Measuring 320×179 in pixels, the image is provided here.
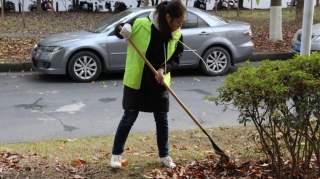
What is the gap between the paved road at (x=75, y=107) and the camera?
25.3 feet

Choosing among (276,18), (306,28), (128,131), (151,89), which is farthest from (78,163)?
(276,18)

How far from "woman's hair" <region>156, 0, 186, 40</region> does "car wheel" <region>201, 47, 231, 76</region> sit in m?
7.35

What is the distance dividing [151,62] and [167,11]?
0.50 m

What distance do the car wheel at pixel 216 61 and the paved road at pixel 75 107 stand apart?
299mm

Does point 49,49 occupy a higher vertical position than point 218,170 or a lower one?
higher

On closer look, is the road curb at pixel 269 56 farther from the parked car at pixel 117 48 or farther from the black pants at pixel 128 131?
the black pants at pixel 128 131

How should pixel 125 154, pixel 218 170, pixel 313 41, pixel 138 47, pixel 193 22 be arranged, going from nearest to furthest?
pixel 138 47, pixel 218 170, pixel 125 154, pixel 193 22, pixel 313 41

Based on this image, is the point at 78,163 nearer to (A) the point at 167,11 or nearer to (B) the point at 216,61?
(A) the point at 167,11

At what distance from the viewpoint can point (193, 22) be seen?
484 inches

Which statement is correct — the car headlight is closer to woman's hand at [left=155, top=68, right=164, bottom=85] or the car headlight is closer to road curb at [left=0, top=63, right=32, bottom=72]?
→ road curb at [left=0, top=63, right=32, bottom=72]

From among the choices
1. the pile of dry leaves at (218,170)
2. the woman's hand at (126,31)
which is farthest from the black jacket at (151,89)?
the pile of dry leaves at (218,170)

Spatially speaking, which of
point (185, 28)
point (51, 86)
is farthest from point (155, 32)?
point (185, 28)

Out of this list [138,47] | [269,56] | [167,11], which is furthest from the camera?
[269,56]

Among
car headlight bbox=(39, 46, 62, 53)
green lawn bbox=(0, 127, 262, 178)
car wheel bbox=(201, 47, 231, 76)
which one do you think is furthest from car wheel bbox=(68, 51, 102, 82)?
green lawn bbox=(0, 127, 262, 178)
